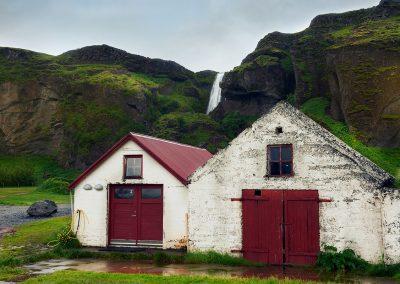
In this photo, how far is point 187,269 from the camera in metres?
15.0

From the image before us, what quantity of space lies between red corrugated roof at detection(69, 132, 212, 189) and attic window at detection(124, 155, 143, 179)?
0.65 metres

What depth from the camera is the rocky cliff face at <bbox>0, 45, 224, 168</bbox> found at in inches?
2584

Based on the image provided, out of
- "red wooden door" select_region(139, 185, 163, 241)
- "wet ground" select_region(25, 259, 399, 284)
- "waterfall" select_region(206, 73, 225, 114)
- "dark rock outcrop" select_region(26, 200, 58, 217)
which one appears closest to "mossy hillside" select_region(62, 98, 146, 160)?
"waterfall" select_region(206, 73, 225, 114)

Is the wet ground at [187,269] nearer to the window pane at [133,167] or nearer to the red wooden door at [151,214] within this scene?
the red wooden door at [151,214]

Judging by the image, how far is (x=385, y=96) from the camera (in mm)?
27219

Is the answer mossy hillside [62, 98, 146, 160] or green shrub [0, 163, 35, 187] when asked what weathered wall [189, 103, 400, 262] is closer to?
green shrub [0, 163, 35, 187]

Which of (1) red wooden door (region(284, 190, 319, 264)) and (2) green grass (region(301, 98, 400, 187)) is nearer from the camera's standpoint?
(1) red wooden door (region(284, 190, 319, 264))

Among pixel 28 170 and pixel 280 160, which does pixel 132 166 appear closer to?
pixel 280 160

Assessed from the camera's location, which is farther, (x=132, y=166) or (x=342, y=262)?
(x=132, y=166)

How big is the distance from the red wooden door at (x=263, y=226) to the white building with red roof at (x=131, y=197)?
303 centimetres

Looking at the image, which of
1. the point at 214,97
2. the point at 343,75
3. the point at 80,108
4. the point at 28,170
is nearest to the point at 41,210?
the point at 343,75

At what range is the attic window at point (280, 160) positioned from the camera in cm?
1638

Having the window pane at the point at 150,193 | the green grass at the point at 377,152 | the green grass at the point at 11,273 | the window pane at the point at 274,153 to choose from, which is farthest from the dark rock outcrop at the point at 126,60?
the green grass at the point at 11,273

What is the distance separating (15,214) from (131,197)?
1595 centimetres
